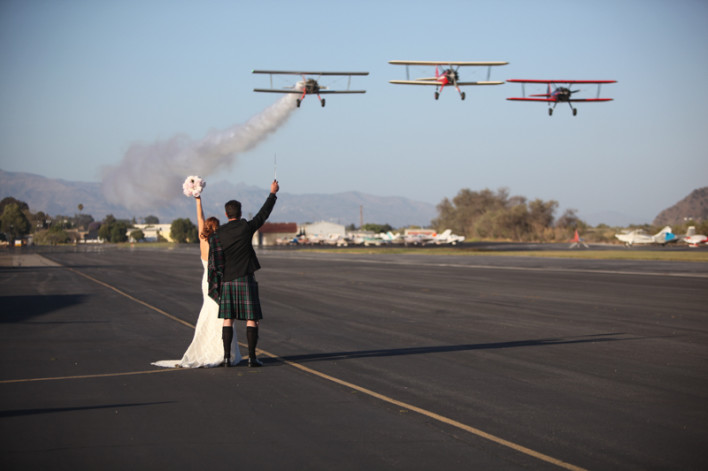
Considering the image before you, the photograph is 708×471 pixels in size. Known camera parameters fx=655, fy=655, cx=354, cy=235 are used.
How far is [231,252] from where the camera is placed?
9.12 m

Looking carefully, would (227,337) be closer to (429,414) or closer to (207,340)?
(207,340)

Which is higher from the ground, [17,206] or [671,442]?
[17,206]

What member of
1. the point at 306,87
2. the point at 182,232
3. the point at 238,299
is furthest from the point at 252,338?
the point at 182,232

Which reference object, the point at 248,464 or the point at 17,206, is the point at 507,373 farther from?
the point at 17,206

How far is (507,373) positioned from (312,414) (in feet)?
10.8

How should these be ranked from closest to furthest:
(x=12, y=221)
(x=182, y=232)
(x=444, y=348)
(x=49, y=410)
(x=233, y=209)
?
1. (x=49, y=410)
2. (x=233, y=209)
3. (x=444, y=348)
4. (x=12, y=221)
5. (x=182, y=232)

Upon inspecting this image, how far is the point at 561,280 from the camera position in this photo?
87.7ft

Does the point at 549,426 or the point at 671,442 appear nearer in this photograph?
the point at 671,442

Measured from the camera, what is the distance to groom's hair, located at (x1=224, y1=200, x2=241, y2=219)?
9.22m

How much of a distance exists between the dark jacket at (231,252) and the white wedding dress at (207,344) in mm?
294

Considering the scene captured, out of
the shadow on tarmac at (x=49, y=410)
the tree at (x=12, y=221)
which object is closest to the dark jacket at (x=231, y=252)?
the shadow on tarmac at (x=49, y=410)

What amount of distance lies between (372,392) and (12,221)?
165434mm

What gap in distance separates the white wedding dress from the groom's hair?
2.70ft

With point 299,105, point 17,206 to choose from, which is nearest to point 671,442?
point 299,105
